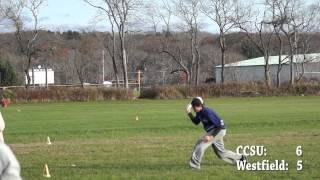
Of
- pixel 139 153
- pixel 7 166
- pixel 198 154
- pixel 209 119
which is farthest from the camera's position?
pixel 139 153

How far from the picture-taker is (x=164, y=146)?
17344 millimetres

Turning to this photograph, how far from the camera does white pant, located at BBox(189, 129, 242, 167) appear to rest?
12023 mm

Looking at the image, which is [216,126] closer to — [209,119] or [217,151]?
[209,119]

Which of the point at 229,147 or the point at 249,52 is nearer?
the point at 229,147

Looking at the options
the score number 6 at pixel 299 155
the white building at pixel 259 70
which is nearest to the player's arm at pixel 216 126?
the score number 6 at pixel 299 155

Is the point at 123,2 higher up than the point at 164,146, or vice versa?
the point at 123,2

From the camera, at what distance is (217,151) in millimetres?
12578

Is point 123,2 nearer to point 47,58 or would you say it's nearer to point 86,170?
point 47,58

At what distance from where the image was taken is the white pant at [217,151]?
12.0m

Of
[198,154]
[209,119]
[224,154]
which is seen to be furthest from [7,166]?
[224,154]

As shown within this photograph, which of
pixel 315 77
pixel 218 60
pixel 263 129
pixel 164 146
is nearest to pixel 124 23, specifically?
pixel 315 77

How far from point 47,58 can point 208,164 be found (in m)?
114

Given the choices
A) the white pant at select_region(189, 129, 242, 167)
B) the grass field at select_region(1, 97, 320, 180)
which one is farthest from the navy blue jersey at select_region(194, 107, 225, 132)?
the grass field at select_region(1, 97, 320, 180)

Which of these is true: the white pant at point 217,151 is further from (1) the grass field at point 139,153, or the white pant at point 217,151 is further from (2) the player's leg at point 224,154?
(1) the grass field at point 139,153
